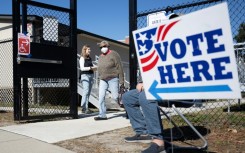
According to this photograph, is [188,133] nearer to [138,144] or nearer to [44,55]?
[138,144]

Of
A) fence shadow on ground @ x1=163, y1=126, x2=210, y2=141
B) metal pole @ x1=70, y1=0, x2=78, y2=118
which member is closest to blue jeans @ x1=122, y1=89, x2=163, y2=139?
fence shadow on ground @ x1=163, y1=126, x2=210, y2=141

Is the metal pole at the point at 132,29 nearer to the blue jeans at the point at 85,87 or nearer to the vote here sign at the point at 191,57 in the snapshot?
the blue jeans at the point at 85,87

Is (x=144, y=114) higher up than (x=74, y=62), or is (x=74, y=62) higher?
(x=74, y=62)

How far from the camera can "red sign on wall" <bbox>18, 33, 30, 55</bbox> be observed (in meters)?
6.54

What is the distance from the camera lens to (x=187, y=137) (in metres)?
4.90

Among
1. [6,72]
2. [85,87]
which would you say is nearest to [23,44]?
[85,87]

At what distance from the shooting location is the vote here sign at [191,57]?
2.62 meters

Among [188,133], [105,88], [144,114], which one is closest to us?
[144,114]

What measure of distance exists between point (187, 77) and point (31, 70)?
14.9 ft

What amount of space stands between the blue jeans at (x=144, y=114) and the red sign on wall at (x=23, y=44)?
2.97 metres

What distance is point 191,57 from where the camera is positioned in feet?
9.48

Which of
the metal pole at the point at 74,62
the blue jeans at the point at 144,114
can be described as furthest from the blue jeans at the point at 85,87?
the blue jeans at the point at 144,114

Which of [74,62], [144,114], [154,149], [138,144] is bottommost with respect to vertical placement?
[138,144]

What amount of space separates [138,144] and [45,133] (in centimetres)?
183
